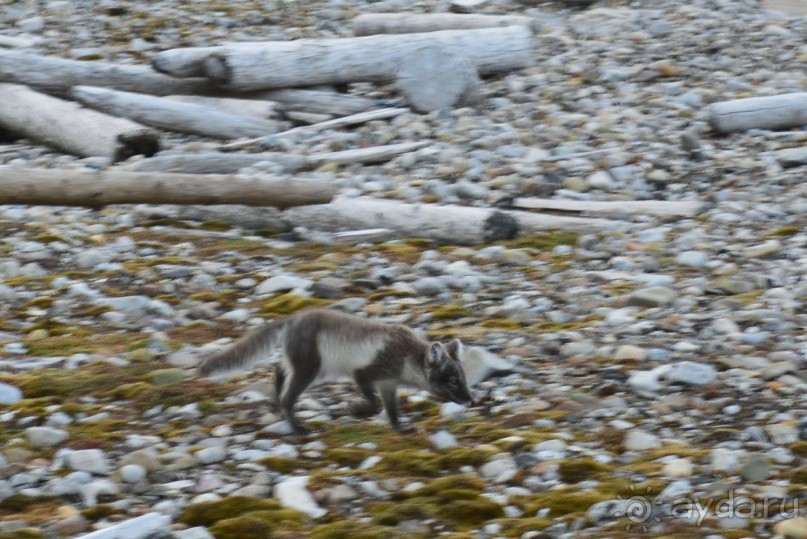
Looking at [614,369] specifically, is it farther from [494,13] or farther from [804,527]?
[494,13]

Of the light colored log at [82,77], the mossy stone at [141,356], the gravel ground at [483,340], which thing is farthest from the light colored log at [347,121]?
the mossy stone at [141,356]

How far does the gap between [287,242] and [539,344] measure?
2.96 metres

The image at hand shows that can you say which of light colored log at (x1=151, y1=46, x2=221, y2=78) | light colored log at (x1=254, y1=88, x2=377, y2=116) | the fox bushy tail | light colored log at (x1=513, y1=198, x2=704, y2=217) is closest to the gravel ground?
light colored log at (x1=513, y1=198, x2=704, y2=217)

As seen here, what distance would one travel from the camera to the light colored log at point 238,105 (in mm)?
12680

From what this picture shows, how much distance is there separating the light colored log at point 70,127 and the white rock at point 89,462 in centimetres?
619

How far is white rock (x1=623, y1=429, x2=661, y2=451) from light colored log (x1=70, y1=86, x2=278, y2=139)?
23.8ft

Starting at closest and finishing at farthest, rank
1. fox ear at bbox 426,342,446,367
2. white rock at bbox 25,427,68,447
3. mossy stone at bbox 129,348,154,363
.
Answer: white rock at bbox 25,427,68,447, fox ear at bbox 426,342,446,367, mossy stone at bbox 129,348,154,363

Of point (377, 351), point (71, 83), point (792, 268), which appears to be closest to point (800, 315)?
point (792, 268)

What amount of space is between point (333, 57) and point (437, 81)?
3.72 feet

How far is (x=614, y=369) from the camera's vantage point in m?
6.90

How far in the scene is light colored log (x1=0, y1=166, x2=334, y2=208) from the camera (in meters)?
9.23

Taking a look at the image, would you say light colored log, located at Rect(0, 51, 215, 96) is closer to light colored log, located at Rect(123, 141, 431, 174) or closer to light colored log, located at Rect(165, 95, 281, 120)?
light colored log, located at Rect(165, 95, 281, 120)

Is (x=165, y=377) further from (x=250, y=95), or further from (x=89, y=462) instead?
(x=250, y=95)

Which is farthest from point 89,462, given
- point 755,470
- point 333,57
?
point 333,57
